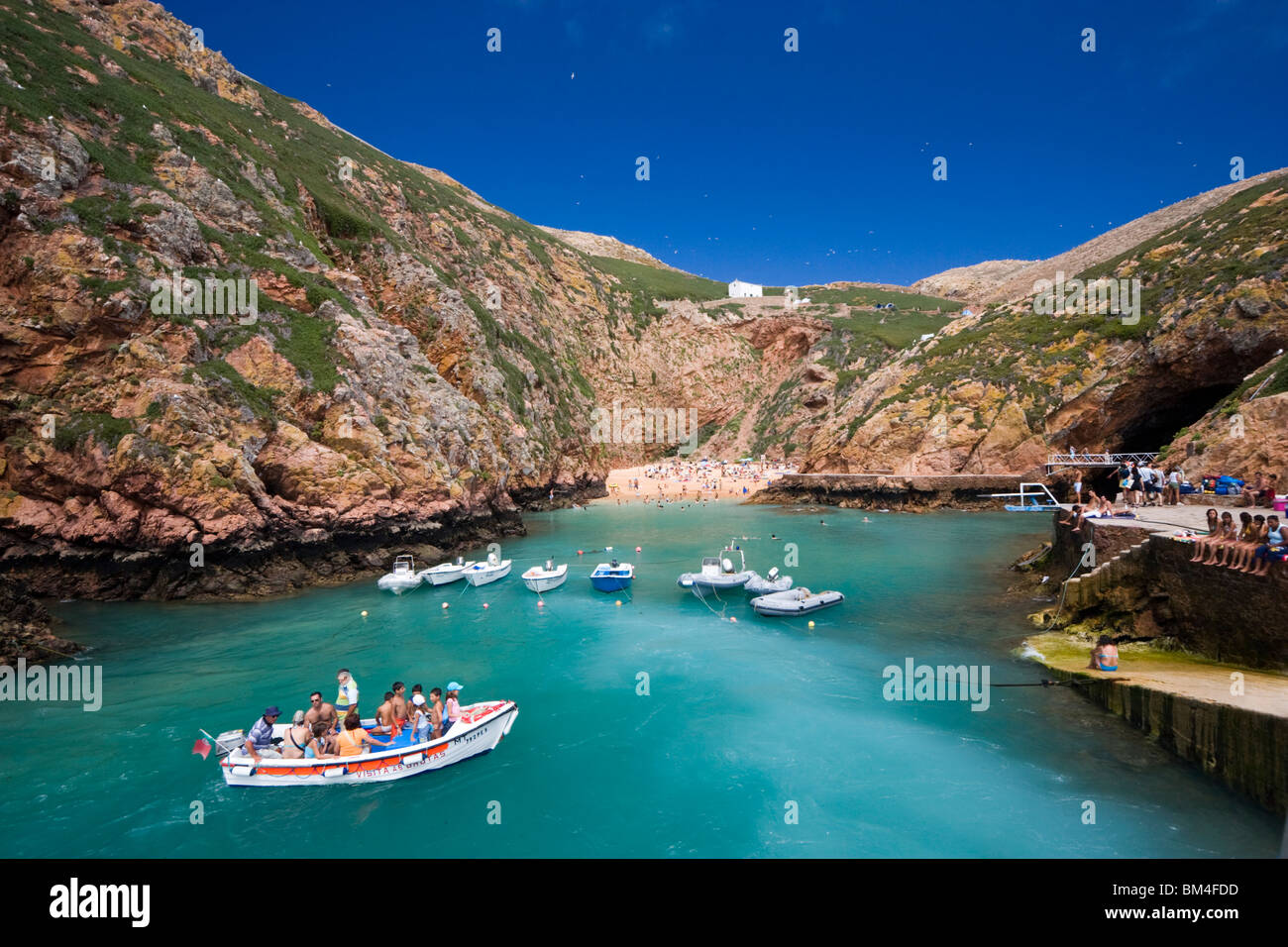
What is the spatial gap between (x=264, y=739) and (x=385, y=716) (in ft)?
8.59

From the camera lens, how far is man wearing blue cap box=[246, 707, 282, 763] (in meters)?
13.8

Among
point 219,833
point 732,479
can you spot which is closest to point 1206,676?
point 219,833

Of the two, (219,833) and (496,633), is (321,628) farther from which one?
(219,833)

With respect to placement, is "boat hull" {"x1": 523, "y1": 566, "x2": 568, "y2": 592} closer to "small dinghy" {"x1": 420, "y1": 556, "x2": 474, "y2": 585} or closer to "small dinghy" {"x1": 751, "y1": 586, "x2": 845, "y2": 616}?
"small dinghy" {"x1": 420, "y1": 556, "x2": 474, "y2": 585}

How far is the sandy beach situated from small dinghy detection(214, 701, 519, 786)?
2199 inches

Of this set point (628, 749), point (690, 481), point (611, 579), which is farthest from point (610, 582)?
point (690, 481)

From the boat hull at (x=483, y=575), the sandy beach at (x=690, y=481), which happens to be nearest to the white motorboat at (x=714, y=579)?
the boat hull at (x=483, y=575)

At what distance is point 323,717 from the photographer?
47.6 ft

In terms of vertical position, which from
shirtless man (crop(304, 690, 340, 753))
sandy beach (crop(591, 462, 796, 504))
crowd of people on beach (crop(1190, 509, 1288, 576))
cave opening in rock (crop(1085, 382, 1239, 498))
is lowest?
shirtless man (crop(304, 690, 340, 753))

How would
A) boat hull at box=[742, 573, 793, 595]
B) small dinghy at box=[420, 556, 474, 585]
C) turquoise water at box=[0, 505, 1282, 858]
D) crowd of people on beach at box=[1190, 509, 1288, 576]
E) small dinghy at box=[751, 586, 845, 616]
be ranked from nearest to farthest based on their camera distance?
1. turquoise water at box=[0, 505, 1282, 858]
2. crowd of people on beach at box=[1190, 509, 1288, 576]
3. small dinghy at box=[751, 586, 845, 616]
4. boat hull at box=[742, 573, 793, 595]
5. small dinghy at box=[420, 556, 474, 585]

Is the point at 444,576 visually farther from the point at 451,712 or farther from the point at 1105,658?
the point at 1105,658

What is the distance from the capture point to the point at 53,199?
29656mm

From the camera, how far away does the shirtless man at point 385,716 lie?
14.7 m

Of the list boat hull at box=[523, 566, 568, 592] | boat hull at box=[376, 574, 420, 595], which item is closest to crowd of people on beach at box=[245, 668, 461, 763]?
boat hull at box=[523, 566, 568, 592]
